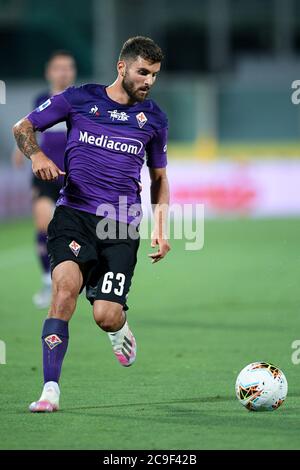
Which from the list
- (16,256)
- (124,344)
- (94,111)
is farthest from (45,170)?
(16,256)

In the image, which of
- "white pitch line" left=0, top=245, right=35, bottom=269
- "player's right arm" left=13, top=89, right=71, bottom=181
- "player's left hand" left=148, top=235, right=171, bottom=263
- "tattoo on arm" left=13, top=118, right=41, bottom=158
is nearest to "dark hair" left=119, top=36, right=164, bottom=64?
"player's right arm" left=13, top=89, right=71, bottom=181

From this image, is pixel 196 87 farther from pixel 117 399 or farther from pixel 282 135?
pixel 117 399

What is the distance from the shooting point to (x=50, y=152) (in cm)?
1116

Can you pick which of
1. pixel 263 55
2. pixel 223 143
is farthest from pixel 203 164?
pixel 263 55

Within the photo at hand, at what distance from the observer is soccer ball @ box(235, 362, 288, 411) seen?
657 centimetres

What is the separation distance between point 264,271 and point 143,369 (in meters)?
6.76

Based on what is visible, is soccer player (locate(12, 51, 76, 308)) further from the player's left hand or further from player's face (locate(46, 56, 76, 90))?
the player's left hand

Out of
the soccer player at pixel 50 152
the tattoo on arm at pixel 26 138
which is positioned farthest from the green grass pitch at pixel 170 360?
the tattoo on arm at pixel 26 138

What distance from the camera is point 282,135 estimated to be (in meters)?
27.7

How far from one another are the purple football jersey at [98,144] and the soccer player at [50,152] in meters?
3.74

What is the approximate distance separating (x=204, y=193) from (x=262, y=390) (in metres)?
18.2

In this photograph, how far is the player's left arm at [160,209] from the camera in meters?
7.37

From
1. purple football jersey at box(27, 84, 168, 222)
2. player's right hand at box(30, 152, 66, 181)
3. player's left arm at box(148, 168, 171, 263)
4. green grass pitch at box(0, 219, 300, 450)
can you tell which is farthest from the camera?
player's left arm at box(148, 168, 171, 263)

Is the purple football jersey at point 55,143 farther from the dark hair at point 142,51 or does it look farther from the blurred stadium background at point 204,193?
the dark hair at point 142,51
